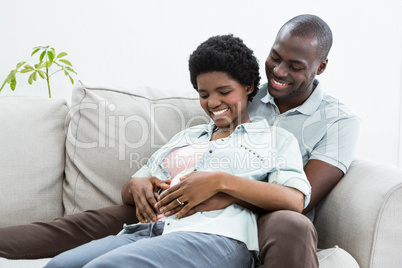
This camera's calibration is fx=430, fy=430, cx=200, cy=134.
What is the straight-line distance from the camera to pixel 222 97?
1.35 meters

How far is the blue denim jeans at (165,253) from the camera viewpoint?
94cm

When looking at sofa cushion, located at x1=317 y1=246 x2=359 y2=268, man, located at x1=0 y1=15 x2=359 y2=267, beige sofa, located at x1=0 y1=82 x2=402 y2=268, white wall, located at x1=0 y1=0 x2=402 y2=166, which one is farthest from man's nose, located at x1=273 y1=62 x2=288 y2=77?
white wall, located at x1=0 y1=0 x2=402 y2=166

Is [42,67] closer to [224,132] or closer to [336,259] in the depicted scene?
[224,132]

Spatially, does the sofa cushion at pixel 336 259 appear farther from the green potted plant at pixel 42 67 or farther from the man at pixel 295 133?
the green potted plant at pixel 42 67

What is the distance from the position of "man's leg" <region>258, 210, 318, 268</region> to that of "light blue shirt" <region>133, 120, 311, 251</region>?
0.11 meters

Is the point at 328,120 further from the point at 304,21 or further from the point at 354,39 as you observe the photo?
the point at 354,39

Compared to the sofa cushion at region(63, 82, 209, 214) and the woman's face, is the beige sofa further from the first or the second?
the woman's face

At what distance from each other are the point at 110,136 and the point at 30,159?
29 centimetres

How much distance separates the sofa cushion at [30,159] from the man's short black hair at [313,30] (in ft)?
3.02

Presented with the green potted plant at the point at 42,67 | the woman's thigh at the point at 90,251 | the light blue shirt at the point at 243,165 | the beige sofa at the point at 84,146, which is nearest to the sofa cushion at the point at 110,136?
the beige sofa at the point at 84,146

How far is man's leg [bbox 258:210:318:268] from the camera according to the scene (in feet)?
3.17

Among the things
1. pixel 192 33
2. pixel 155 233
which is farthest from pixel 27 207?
pixel 192 33

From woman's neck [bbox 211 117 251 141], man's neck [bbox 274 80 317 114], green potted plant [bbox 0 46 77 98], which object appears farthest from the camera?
green potted plant [bbox 0 46 77 98]

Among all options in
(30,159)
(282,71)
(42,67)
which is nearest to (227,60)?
(282,71)
